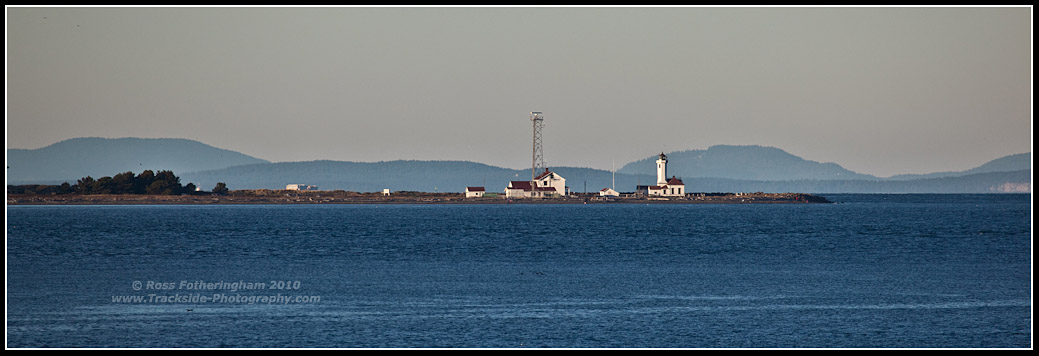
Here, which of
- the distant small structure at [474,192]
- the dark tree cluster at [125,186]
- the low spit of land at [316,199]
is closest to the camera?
the low spit of land at [316,199]

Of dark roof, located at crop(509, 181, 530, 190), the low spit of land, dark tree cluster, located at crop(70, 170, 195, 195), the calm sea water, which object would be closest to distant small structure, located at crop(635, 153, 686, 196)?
the low spit of land

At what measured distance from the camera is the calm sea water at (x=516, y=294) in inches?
960

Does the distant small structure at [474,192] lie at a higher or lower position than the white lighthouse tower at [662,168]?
lower

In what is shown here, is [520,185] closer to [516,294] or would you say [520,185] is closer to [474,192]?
[474,192]

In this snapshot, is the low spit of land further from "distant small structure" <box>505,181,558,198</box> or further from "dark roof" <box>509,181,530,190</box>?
"dark roof" <box>509,181,530,190</box>

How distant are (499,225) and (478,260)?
3578cm

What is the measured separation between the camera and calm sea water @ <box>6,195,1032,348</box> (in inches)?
960

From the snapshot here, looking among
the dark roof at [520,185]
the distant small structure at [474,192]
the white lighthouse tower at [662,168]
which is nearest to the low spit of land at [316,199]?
the distant small structure at [474,192]

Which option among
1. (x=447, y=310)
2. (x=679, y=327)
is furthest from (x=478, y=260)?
(x=679, y=327)

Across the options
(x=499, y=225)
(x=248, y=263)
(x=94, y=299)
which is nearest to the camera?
(x=94, y=299)

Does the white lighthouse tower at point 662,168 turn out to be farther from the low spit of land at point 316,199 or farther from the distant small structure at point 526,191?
the distant small structure at point 526,191

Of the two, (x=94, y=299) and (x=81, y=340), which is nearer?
(x=81, y=340)
